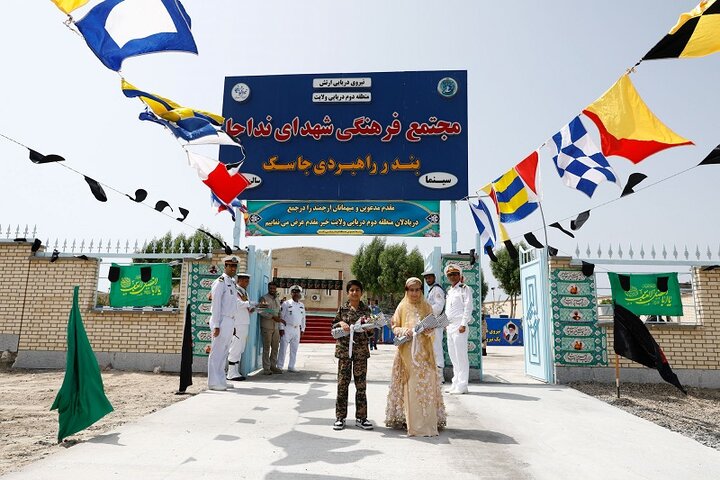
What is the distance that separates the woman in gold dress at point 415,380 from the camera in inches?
175

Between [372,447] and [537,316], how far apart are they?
5.69 m

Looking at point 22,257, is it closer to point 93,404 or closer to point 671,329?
point 93,404

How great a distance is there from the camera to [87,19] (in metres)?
4.83

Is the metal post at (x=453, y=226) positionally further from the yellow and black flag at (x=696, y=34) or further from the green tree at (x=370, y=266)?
the green tree at (x=370, y=266)

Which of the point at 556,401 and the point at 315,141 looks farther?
the point at 315,141

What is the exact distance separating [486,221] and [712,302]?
4.02 m

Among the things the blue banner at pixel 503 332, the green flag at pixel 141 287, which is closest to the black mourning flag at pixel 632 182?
the green flag at pixel 141 287

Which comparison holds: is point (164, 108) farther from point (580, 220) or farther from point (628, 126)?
point (580, 220)

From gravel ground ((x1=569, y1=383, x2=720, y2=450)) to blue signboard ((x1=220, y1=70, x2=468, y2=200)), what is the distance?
4612 millimetres

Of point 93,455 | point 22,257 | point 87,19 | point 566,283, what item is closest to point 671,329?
point 566,283

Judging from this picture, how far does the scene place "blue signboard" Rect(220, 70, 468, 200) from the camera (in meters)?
9.89

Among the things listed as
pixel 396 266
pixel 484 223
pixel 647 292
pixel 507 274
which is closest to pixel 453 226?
pixel 484 223

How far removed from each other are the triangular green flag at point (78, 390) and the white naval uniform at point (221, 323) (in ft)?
8.27

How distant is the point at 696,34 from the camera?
4.32 meters
